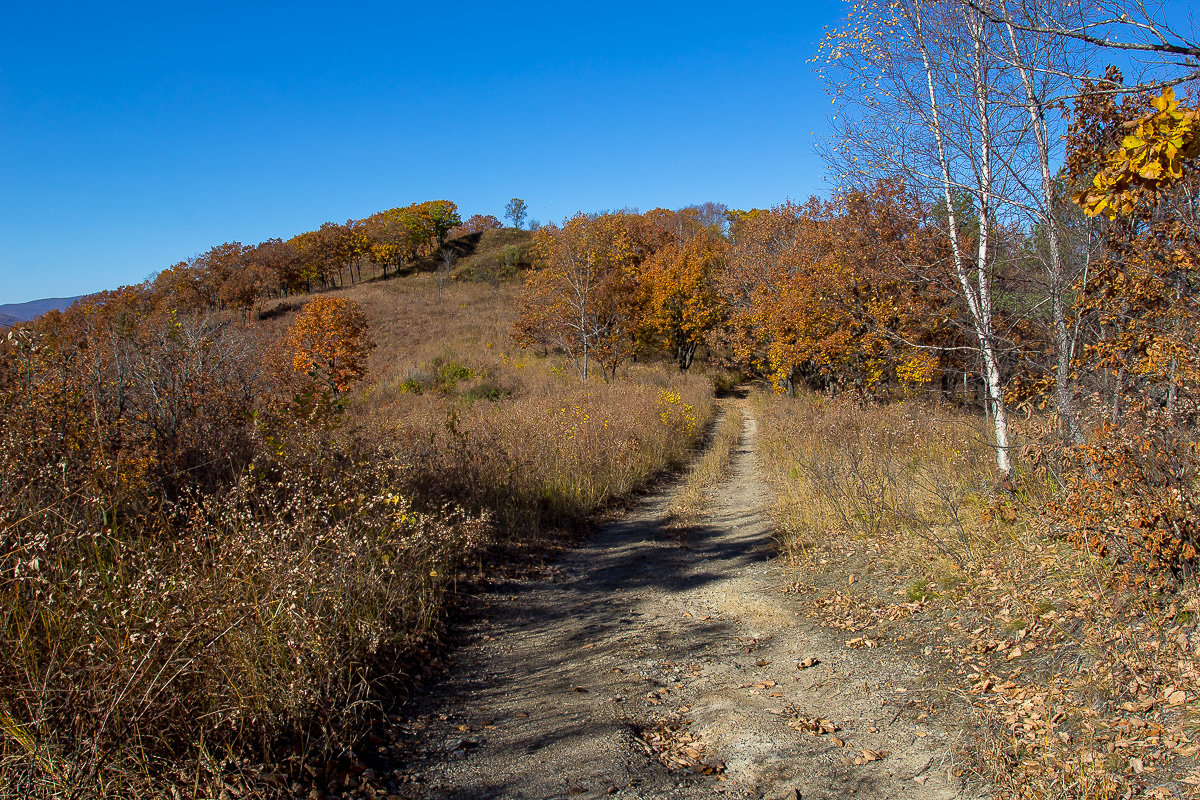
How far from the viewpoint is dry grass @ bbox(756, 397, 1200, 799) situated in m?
2.87

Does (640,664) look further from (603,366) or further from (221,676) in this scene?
(603,366)

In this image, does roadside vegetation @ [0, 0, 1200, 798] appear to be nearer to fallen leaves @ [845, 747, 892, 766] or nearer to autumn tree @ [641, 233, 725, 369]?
fallen leaves @ [845, 747, 892, 766]

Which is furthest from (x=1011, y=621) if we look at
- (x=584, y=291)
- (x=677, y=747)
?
(x=584, y=291)

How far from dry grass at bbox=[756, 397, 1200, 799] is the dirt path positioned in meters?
0.30

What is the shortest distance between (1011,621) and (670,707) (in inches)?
91.2

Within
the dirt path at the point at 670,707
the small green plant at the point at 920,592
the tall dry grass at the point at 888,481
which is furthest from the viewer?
the tall dry grass at the point at 888,481

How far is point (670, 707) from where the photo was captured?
3.95 meters

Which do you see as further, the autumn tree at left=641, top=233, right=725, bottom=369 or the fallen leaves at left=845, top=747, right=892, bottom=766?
the autumn tree at left=641, top=233, right=725, bottom=369

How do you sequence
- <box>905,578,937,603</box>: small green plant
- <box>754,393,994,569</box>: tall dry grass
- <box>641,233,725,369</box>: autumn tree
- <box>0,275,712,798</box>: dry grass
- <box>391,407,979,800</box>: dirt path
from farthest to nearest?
<box>641,233,725,369</box>: autumn tree
<box>754,393,994,569</box>: tall dry grass
<box>905,578,937,603</box>: small green plant
<box>391,407,979,800</box>: dirt path
<box>0,275,712,798</box>: dry grass

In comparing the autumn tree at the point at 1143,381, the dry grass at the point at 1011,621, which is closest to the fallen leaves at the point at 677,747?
the dry grass at the point at 1011,621

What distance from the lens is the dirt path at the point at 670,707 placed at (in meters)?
3.14

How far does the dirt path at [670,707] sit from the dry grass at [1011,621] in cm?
Answer: 30

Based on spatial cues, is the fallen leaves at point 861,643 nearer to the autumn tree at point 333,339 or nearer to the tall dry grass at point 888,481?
the tall dry grass at point 888,481

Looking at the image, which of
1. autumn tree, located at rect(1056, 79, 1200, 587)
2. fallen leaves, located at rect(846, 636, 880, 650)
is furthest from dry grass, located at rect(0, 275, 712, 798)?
autumn tree, located at rect(1056, 79, 1200, 587)
